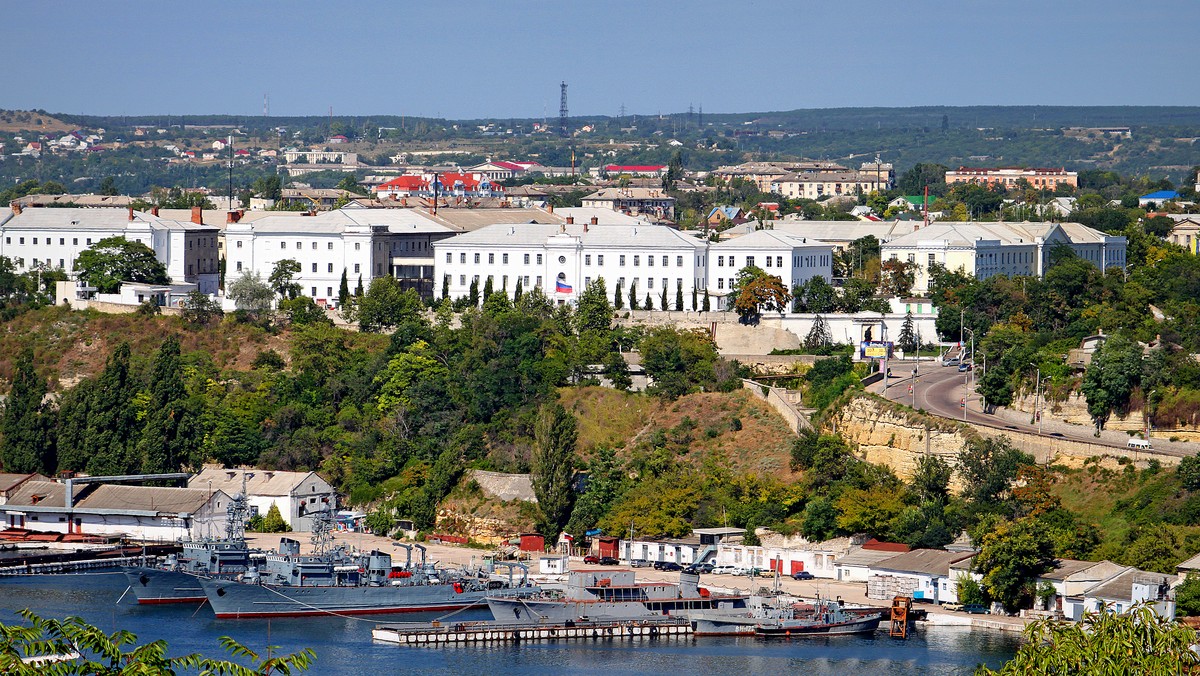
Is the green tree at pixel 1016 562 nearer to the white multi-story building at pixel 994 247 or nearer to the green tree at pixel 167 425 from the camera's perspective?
the green tree at pixel 167 425

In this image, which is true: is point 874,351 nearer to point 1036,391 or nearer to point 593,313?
point 1036,391

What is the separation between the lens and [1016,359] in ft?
170

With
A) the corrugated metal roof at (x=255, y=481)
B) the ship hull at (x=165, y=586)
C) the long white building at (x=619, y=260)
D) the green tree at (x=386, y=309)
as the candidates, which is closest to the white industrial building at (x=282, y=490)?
the corrugated metal roof at (x=255, y=481)

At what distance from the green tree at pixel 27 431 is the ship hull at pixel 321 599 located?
1515 centimetres

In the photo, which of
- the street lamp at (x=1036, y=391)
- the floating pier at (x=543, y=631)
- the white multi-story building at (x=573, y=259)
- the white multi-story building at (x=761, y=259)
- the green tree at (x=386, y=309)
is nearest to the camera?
the floating pier at (x=543, y=631)

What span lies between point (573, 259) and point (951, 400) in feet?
63.8

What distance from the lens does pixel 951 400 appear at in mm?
52219

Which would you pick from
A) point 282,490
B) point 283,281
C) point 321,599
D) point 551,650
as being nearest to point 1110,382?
point 551,650

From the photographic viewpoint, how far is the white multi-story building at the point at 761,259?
66.2 metres

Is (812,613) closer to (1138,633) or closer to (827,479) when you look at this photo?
(827,479)

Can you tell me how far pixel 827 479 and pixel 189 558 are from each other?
649 inches

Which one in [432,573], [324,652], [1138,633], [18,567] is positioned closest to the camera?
[1138,633]

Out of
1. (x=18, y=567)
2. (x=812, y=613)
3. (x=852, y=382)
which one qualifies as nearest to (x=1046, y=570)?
(x=812, y=613)

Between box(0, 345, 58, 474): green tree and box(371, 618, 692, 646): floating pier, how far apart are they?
64.5ft
